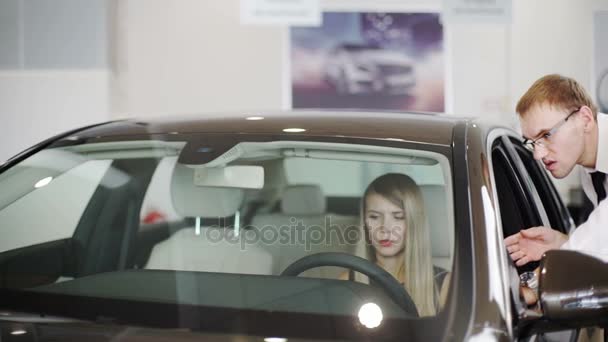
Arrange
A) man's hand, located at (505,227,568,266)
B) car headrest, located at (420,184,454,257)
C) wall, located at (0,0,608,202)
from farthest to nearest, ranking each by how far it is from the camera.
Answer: wall, located at (0,0,608,202) < man's hand, located at (505,227,568,266) < car headrest, located at (420,184,454,257)

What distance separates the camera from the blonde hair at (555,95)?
1.83 metres

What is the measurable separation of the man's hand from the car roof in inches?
12.7

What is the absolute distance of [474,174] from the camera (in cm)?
147

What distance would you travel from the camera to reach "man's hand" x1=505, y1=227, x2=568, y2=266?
1.82 meters

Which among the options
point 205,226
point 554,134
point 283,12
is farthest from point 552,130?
point 283,12

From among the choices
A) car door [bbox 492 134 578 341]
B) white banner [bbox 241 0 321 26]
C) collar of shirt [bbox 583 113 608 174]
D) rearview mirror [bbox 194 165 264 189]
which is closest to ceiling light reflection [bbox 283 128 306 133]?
rearview mirror [bbox 194 165 264 189]

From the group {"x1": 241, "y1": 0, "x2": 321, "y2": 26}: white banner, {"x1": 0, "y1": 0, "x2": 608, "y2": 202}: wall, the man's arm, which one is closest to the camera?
the man's arm

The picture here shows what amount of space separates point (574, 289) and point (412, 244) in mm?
390

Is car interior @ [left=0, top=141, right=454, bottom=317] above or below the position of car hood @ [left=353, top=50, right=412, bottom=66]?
below

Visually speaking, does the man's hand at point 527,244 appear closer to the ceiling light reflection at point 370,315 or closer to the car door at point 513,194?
the car door at point 513,194

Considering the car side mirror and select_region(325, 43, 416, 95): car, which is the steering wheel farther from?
select_region(325, 43, 416, 95): car

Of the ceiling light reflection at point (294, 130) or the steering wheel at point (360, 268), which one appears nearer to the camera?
the steering wheel at point (360, 268)

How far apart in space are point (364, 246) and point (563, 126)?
59 centimetres

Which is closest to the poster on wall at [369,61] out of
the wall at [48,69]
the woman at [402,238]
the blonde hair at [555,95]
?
the wall at [48,69]
